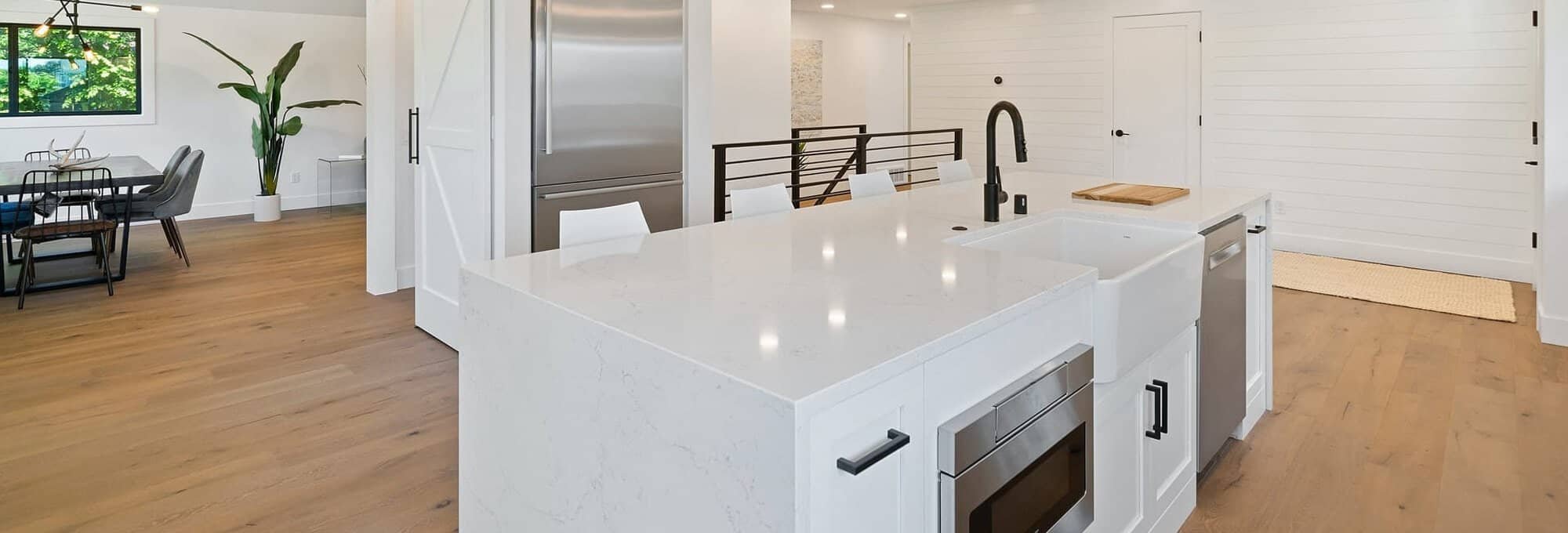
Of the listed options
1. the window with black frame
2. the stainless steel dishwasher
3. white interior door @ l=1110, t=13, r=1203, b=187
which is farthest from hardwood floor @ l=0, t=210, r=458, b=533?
white interior door @ l=1110, t=13, r=1203, b=187

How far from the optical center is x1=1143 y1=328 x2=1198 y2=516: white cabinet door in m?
2.09

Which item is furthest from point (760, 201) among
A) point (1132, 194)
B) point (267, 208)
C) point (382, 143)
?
point (267, 208)

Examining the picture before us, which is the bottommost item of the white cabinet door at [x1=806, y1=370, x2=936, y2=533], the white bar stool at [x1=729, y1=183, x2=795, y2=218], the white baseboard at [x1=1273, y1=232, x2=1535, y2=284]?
the white cabinet door at [x1=806, y1=370, x2=936, y2=533]

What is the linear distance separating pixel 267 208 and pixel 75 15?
2.46 metres

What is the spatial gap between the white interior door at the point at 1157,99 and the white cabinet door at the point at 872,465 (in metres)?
6.23

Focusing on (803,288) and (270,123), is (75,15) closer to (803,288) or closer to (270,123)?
(270,123)

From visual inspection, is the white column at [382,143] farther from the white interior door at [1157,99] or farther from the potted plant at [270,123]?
the white interior door at [1157,99]

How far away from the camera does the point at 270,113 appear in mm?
8031

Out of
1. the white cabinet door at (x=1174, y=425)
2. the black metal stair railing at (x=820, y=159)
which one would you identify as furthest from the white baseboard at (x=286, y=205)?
the white cabinet door at (x=1174, y=425)

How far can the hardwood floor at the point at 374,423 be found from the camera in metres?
2.42

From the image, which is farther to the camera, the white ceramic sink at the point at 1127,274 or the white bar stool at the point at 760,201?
the white bar stool at the point at 760,201

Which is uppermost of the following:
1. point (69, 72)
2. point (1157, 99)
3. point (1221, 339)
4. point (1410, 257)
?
point (69, 72)

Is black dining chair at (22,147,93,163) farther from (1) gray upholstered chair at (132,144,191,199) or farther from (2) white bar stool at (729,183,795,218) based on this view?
(2) white bar stool at (729,183,795,218)

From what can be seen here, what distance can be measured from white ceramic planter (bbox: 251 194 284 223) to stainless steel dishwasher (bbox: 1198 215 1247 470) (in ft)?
26.8
